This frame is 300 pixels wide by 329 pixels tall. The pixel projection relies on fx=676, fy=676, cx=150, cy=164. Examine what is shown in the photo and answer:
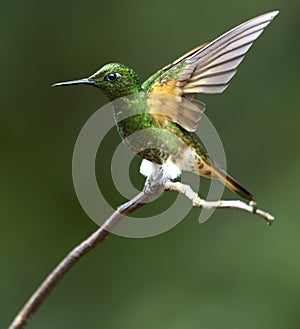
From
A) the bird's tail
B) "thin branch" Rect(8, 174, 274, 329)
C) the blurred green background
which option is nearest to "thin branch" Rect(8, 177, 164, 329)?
"thin branch" Rect(8, 174, 274, 329)

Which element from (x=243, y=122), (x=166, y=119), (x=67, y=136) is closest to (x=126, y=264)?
(x=67, y=136)

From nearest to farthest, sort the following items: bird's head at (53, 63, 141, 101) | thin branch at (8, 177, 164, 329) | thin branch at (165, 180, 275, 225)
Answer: thin branch at (8, 177, 164, 329) → thin branch at (165, 180, 275, 225) → bird's head at (53, 63, 141, 101)

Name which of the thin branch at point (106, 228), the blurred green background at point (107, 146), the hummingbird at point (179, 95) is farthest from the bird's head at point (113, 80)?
the blurred green background at point (107, 146)

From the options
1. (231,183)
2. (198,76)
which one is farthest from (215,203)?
(198,76)

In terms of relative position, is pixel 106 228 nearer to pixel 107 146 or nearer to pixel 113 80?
pixel 113 80

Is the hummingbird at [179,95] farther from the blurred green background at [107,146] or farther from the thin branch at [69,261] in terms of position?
the blurred green background at [107,146]

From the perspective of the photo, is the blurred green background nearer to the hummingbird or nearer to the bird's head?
the hummingbird
